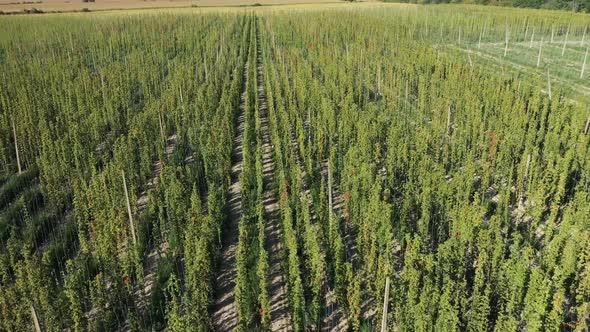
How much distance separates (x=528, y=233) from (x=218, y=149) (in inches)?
318

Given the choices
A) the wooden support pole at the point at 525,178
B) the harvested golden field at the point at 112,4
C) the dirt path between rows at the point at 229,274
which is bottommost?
the dirt path between rows at the point at 229,274

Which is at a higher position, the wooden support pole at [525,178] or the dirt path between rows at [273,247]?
the wooden support pole at [525,178]

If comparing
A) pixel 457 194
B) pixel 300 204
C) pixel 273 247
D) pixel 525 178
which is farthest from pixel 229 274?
pixel 525 178

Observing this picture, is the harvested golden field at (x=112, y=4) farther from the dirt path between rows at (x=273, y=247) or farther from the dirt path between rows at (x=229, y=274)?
the dirt path between rows at (x=229, y=274)

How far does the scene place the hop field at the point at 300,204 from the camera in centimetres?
657

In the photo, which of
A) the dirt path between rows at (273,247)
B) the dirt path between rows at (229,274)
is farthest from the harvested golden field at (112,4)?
the dirt path between rows at (229,274)

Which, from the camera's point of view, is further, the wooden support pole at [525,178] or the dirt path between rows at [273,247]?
the wooden support pole at [525,178]

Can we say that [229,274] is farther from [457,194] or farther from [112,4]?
[112,4]

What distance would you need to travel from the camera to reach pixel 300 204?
9.40m

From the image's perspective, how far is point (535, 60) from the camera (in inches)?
916

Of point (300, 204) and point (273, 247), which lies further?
point (300, 204)

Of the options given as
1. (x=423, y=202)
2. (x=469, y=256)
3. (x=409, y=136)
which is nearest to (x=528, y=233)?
(x=469, y=256)

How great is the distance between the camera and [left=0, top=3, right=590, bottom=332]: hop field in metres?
6.57

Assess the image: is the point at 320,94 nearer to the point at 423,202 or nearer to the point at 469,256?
the point at 423,202
